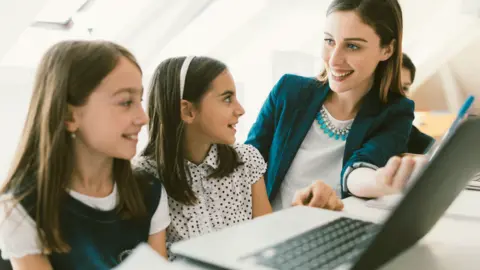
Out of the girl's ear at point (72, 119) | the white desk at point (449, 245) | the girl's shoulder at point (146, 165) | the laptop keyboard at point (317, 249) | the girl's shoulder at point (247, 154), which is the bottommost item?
the girl's shoulder at point (247, 154)

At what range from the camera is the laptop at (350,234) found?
446 mm

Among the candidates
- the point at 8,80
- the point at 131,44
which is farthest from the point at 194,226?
the point at 131,44

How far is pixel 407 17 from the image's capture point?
3078 mm

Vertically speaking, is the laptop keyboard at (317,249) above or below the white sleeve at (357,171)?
above

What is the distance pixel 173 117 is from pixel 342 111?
0.51 meters

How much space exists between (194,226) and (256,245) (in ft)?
1.71

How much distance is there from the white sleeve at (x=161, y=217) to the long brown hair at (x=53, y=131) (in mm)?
193

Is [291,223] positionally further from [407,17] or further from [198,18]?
[407,17]

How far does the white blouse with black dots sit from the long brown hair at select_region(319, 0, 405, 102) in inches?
14.1

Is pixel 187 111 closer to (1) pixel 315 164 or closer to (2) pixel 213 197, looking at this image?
(2) pixel 213 197

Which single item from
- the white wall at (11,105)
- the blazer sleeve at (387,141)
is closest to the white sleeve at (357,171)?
the blazer sleeve at (387,141)

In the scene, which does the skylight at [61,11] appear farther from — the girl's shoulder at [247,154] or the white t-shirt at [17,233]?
the white t-shirt at [17,233]

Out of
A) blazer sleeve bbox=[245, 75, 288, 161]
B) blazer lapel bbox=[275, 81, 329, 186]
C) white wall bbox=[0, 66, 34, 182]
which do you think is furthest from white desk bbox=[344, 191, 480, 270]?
white wall bbox=[0, 66, 34, 182]

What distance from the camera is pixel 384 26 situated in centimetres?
123
